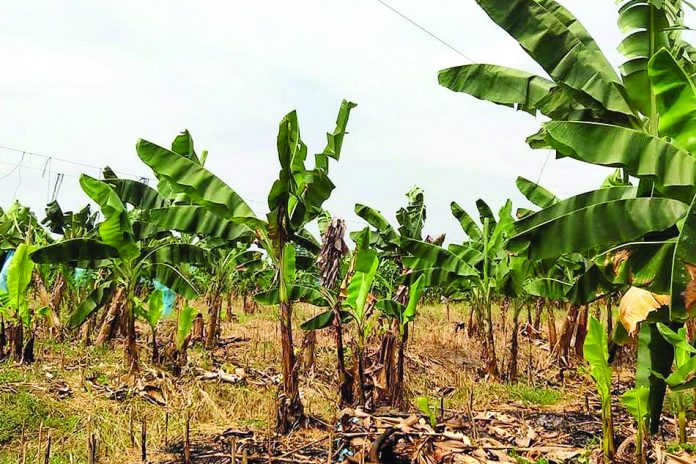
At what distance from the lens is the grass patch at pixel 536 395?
725 centimetres

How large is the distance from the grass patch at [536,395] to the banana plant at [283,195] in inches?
140

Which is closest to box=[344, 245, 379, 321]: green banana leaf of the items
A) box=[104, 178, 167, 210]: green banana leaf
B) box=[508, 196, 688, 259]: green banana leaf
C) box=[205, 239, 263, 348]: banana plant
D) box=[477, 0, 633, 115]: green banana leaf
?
box=[508, 196, 688, 259]: green banana leaf

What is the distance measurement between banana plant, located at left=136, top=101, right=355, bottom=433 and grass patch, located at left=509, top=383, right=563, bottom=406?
3.54 meters

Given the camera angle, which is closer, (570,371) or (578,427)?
(578,427)

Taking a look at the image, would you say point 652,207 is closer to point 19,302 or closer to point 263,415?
point 263,415

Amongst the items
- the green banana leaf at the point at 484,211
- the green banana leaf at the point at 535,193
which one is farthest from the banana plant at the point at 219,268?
the green banana leaf at the point at 535,193

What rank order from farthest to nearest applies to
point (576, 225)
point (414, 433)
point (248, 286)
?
point (248, 286) < point (576, 225) < point (414, 433)

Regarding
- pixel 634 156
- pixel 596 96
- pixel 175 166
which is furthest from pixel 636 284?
pixel 175 166

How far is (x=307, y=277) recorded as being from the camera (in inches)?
515

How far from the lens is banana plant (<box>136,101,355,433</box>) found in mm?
5125

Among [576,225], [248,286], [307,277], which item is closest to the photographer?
[576,225]

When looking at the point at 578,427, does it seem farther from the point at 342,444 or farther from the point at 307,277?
the point at 307,277

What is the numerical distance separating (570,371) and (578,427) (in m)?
3.25

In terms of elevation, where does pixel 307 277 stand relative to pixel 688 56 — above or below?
below
